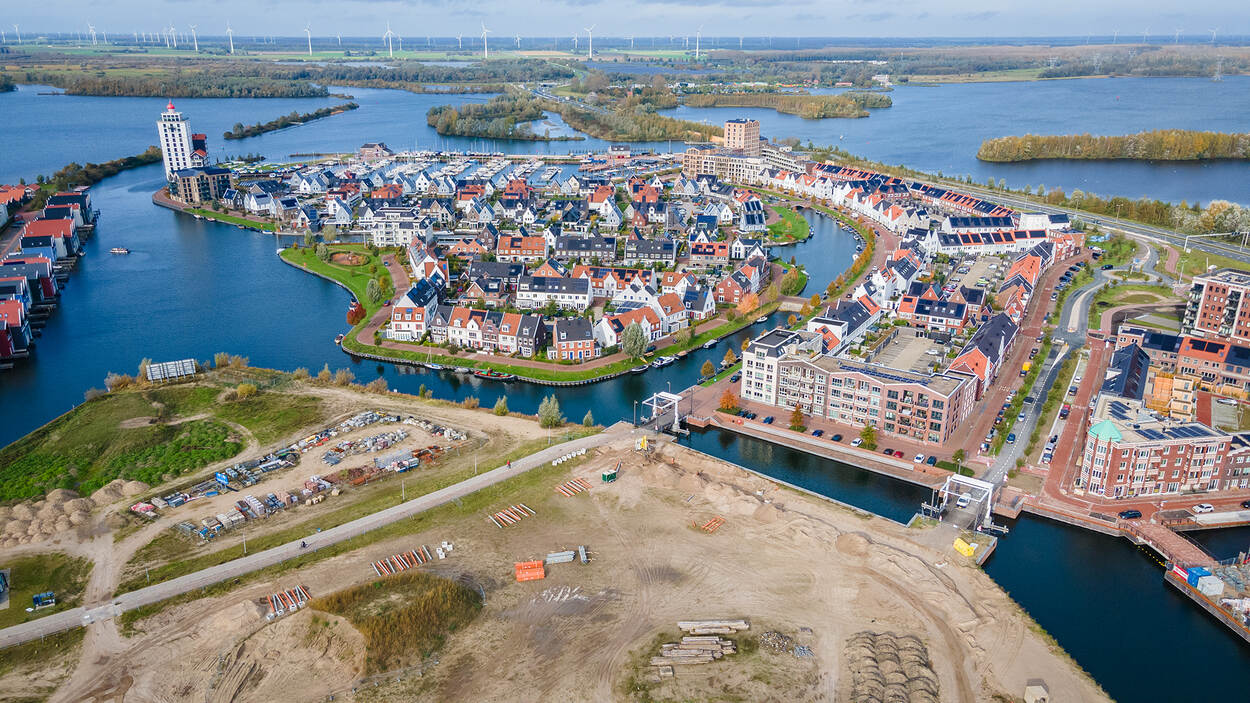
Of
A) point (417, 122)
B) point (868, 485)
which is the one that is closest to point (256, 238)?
point (868, 485)

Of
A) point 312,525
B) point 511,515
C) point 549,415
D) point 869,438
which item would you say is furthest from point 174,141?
point 869,438

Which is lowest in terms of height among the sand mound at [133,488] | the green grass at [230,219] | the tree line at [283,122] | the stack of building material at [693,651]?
the stack of building material at [693,651]

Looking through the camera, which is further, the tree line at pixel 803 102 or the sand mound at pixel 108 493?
the tree line at pixel 803 102

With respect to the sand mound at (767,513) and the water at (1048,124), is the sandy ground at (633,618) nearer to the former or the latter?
the sand mound at (767,513)

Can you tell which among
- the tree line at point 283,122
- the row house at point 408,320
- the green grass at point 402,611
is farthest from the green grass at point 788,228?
the tree line at point 283,122

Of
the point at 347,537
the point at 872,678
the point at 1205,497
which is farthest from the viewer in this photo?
the point at 1205,497

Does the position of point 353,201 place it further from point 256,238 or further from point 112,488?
point 112,488
